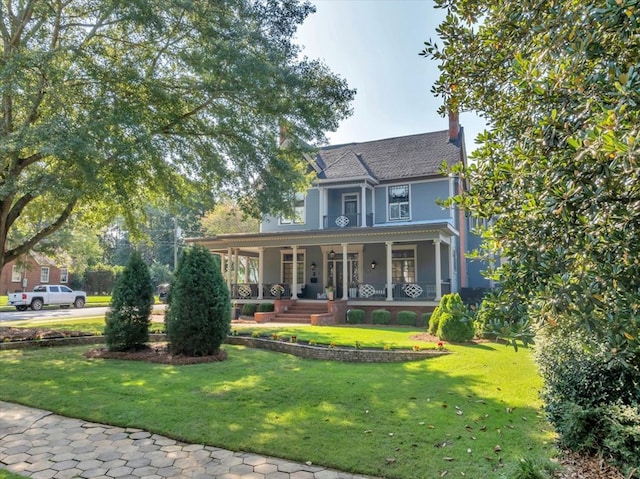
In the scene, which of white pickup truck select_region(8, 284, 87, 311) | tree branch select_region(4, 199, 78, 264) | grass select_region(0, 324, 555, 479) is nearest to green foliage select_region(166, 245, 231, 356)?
grass select_region(0, 324, 555, 479)

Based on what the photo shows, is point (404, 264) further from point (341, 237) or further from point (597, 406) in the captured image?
point (597, 406)

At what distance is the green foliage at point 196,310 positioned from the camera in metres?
8.80

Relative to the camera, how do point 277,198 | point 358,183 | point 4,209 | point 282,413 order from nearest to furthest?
point 282,413 < point 4,209 < point 277,198 < point 358,183

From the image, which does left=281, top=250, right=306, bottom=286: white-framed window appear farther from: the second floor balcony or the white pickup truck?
the white pickup truck

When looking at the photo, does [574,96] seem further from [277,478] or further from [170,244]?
[170,244]

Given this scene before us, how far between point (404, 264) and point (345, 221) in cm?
361

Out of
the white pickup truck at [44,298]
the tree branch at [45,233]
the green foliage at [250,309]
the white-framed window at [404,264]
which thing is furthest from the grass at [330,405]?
the white pickup truck at [44,298]

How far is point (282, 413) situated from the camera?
17.8 ft

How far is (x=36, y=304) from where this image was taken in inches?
1036

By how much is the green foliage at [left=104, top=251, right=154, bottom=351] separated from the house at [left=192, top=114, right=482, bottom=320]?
9128 mm

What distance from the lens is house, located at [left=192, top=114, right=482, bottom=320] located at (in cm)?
1858

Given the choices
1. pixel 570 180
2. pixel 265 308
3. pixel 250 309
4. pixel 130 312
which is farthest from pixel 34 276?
pixel 570 180

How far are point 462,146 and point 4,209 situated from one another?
20.1 metres

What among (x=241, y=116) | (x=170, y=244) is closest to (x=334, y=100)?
(x=241, y=116)
